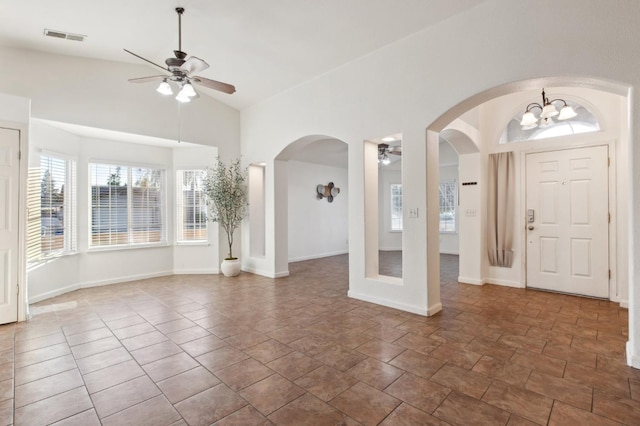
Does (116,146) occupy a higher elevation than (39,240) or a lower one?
higher

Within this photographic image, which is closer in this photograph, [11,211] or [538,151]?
[11,211]

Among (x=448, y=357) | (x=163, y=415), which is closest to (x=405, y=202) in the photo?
(x=448, y=357)

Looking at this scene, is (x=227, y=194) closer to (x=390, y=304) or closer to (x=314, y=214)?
(x=314, y=214)

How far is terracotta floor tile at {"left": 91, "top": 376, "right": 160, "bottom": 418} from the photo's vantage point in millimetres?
2066

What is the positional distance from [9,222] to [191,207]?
119 inches

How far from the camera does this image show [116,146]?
5824mm

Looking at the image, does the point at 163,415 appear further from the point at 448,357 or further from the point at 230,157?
the point at 230,157

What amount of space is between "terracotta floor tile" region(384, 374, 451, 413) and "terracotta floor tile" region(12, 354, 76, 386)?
271 centimetres

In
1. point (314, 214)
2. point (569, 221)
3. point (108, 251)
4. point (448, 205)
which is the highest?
point (448, 205)

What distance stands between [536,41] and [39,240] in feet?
22.5

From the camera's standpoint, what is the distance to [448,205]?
31.2 ft

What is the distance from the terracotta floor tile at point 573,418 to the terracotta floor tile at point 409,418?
705 millimetres

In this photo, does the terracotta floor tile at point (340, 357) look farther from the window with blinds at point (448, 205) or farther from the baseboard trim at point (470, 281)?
the window with blinds at point (448, 205)

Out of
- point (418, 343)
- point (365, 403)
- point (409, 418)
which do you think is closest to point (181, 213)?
point (418, 343)
